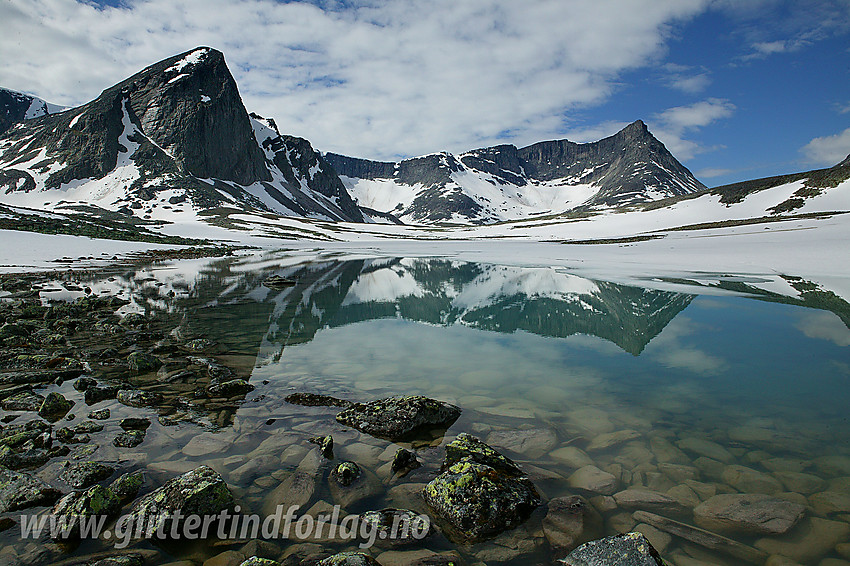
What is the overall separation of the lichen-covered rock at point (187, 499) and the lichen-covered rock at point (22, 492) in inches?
42.5

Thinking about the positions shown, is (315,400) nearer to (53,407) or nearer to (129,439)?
(129,439)

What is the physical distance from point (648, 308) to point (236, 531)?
59.4 ft

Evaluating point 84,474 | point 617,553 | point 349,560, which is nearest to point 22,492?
point 84,474

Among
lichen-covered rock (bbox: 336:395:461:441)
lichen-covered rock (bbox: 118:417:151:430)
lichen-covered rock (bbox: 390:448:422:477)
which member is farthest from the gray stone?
lichen-covered rock (bbox: 118:417:151:430)

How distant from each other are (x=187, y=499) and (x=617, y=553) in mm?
4669

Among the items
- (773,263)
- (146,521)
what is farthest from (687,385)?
(773,263)

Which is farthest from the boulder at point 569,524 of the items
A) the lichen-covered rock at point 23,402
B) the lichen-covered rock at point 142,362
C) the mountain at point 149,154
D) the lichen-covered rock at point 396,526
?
the mountain at point 149,154

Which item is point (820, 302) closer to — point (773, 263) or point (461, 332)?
point (461, 332)

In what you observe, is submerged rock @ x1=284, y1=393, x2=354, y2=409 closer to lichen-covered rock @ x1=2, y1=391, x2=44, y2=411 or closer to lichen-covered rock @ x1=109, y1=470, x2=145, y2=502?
lichen-covered rock @ x1=109, y1=470, x2=145, y2=502

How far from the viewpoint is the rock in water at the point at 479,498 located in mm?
4811

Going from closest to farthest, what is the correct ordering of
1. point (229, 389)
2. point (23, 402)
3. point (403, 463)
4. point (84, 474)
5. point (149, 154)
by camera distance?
point (84, 474) → point (403, 463) → point (23, 402) → point (229, 389) → point (149, 154)

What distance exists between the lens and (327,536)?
4695mm

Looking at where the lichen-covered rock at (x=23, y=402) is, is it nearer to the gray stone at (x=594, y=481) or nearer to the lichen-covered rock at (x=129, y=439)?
the lichen-covered rock at (x=129, y=439)

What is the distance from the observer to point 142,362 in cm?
1002
